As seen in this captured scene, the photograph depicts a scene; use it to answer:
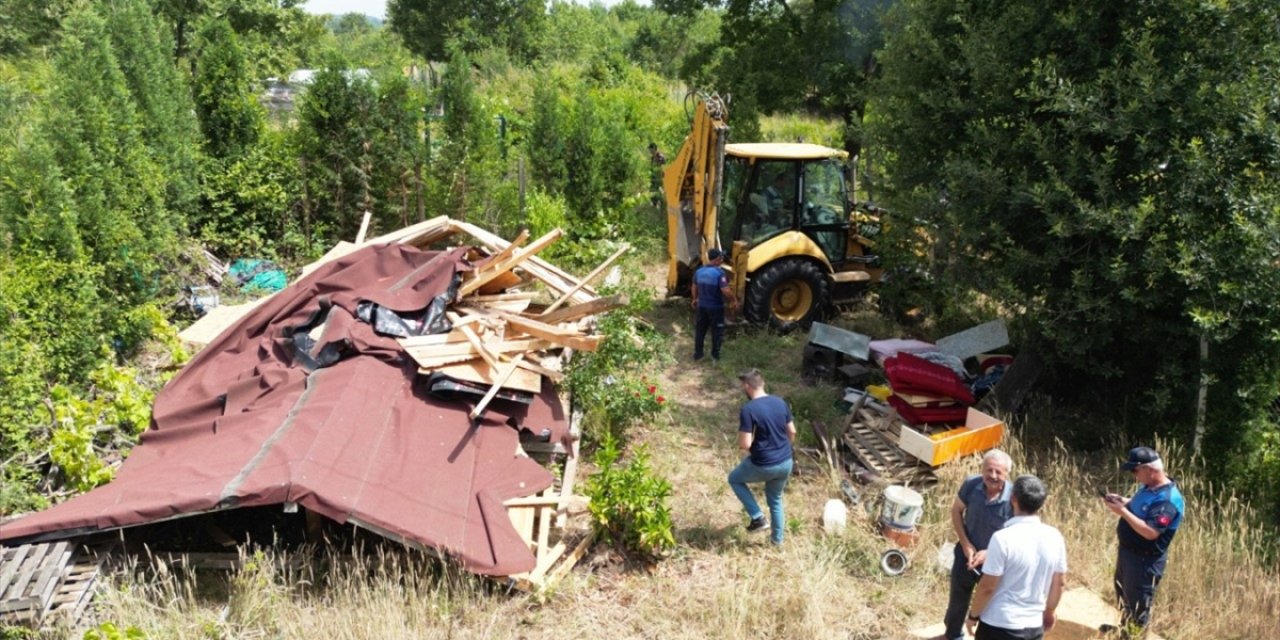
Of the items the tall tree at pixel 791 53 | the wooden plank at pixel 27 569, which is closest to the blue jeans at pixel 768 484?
the wooden plank at pixel 27 569

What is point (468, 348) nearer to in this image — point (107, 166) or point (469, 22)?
point (107, 166)

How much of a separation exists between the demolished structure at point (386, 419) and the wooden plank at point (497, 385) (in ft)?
0.06

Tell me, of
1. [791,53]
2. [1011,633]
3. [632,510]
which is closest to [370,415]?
[632,510]

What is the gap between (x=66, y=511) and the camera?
5238 millimetres

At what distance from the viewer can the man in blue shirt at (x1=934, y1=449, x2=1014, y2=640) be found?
467 centimetres

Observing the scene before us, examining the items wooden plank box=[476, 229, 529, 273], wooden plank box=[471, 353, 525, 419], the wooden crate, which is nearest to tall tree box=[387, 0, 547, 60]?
wooden plank box=[476, 229, 529, 273]

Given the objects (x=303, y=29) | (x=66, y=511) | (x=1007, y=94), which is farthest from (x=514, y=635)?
(x=303, y=29)

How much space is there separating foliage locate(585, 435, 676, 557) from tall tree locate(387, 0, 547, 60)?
30.5 metres

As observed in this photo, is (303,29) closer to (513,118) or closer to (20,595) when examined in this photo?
(513,118)

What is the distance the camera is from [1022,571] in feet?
13.6

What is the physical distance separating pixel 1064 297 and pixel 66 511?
754 centimetres

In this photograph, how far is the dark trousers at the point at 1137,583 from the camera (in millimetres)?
4938

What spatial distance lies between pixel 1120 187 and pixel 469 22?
30.6 meters

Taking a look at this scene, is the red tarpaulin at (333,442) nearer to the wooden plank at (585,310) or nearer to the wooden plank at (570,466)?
the wooden plank at (570,466)
